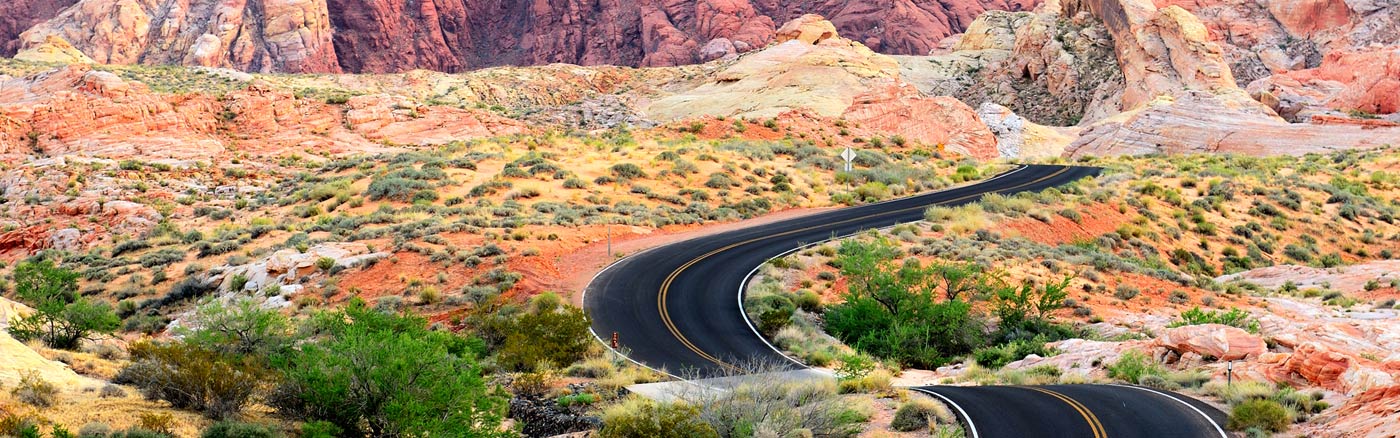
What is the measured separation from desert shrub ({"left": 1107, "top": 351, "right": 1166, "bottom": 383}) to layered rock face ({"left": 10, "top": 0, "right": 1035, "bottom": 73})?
10839 cm

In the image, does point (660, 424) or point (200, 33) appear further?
point (200, 33)

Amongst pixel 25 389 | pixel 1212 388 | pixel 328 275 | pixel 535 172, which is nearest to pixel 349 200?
pixel 535 172

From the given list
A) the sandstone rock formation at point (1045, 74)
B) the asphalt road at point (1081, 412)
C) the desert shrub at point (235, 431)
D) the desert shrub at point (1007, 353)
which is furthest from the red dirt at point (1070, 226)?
the sandstone rock formation at point (1045, 74)

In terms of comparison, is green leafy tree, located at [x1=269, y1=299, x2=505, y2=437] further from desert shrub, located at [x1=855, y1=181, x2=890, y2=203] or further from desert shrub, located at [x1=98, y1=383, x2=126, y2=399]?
desert shrub, located at [x1=855, y1=181, x2=890, y2=203]

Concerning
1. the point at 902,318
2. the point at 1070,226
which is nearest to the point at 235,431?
the point at 902,318

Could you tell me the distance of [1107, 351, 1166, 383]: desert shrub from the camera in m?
17.5

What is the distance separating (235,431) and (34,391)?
2747 mm

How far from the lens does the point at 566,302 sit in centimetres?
2397

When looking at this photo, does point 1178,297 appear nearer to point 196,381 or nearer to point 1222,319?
point 1222,319

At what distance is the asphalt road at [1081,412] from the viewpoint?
44.0ft

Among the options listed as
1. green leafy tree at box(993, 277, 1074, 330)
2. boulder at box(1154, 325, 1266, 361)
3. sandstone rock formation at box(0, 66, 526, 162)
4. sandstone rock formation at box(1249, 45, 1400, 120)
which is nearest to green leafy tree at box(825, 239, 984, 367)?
green leafy tree at box(993, 277, 1074, 330)

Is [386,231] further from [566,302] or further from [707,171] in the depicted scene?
[707,171]

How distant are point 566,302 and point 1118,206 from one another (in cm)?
2583

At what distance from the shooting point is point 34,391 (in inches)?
472
